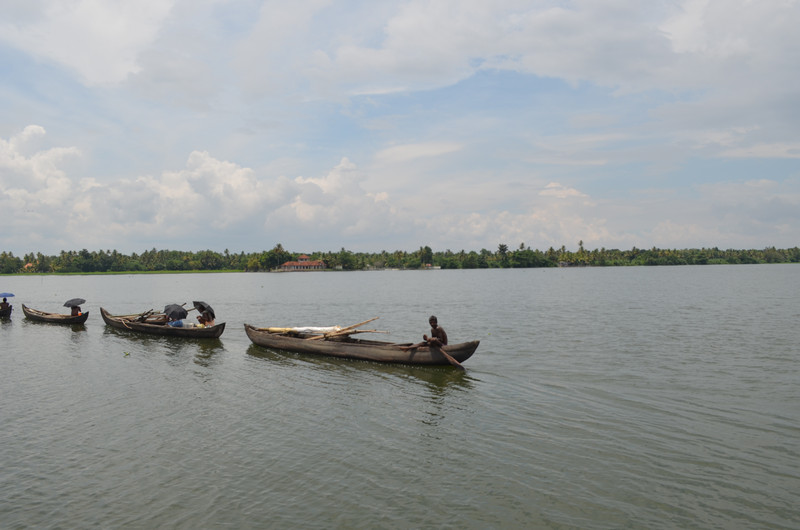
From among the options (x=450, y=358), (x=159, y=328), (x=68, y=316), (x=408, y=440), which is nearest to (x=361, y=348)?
(x=450, y=358)

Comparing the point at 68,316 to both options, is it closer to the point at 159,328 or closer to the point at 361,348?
the point at 159,328

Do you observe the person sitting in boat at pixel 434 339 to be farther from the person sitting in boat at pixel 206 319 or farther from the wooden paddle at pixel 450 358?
the person sitting in boat at pixel 206 319

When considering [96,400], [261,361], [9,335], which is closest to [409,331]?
[261,361]

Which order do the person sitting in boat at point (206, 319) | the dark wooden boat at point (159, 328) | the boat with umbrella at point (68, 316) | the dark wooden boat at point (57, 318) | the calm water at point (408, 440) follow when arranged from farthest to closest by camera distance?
the dark wooden boat at point (57, 318) → the boat with umbrella at point (68, 316) → the person sitting in boat at point (206, 319) → the dark wooden boat at point (159, 328) → the calm water at point (408, 440)

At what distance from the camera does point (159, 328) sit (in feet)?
96.7

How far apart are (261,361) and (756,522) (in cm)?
1899

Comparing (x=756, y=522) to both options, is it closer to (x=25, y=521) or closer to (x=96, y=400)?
(x=25, y=521)

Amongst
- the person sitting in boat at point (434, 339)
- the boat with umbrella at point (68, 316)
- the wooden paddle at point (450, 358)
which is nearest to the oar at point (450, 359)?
the wooden paddle at point (450, 358)

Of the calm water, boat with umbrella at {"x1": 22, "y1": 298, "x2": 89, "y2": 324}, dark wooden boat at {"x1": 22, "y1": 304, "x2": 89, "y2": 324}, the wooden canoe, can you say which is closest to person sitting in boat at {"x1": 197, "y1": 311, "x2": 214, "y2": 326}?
the wooden canoe

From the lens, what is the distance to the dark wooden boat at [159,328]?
92.1ft

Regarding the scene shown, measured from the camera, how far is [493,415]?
44.7 feet

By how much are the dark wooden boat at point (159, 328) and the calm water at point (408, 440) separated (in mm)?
4005

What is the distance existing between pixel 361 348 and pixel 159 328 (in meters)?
15.5

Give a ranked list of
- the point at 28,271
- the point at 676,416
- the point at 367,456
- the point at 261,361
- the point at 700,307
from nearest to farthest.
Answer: the point at 367,456 < the point at 676,416 < the point at 261,361 < the point at 700,307 < the point at 28,271
